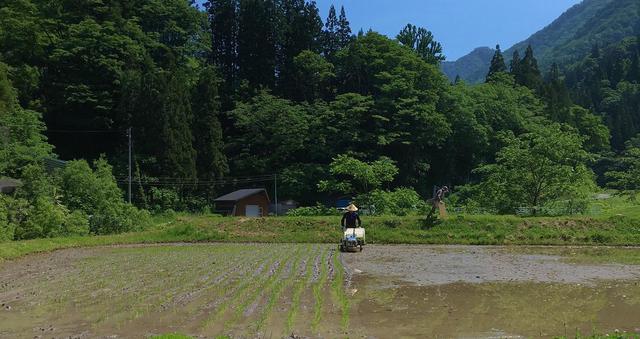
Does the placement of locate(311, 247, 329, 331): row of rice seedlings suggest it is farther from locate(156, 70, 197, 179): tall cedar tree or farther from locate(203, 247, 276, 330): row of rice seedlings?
locate(156, 70, 197, 179): tall cedar tree

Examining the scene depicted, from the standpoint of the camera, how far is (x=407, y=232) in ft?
83.6

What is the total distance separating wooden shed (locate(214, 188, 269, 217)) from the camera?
48.8 meters

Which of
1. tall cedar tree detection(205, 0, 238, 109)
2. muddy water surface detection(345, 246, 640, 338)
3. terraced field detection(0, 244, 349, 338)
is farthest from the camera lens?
tall cedar tree detection(205, 0, 238, 109)

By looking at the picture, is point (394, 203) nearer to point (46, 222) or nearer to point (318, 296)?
point (46, 222)

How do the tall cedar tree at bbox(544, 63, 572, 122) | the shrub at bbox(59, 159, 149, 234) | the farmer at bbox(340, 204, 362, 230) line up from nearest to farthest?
the farmer at bbox(340, 204, 362, 230)
the shrub at bbox(59, 159, 149, 234)
the tall cedar tree at bbox(544, 63, 572, 122)

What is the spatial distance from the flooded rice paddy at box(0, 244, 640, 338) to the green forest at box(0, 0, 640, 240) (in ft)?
47.8

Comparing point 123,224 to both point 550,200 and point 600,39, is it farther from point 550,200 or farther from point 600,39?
point 600,39

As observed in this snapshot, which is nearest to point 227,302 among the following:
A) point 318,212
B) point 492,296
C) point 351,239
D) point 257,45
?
point 492,296

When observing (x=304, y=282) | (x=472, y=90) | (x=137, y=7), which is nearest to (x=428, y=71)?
(x=472, y=90)

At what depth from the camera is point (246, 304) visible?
9.52 m

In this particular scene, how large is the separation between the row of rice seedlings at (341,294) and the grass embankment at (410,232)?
10.5 metres

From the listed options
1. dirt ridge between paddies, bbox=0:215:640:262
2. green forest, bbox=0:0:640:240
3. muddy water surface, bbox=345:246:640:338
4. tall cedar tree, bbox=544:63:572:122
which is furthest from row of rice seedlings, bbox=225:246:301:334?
tall cedar tree, bbox=544:63:572:122

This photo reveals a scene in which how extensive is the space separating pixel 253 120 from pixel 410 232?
32937 mm

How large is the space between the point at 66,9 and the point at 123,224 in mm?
32490
